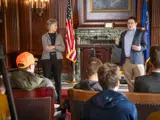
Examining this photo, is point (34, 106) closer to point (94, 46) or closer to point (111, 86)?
point (111, 86)

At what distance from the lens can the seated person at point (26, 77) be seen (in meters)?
3.16

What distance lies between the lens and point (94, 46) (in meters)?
8.05

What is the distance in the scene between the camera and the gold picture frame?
8.36m

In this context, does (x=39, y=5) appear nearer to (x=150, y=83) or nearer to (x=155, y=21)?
(x=155, y=21)

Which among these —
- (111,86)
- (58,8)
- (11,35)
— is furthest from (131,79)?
(11,35)

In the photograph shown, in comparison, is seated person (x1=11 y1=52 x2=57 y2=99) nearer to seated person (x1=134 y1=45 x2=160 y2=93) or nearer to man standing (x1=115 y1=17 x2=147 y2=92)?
seated person (x1=134 y1=45 x2=160 y2=93)

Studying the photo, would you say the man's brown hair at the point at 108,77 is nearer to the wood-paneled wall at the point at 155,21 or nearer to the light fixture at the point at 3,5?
the wood-paneled wall at the point at 155,21

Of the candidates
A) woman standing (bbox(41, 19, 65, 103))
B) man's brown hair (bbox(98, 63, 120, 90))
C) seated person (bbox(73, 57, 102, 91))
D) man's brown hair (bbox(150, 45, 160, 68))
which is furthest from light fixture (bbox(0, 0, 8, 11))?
man's brown hair (bbox(98, 63, 120, 90))

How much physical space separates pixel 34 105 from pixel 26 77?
37cm

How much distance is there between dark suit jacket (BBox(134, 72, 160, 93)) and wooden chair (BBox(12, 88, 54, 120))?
0.84 m

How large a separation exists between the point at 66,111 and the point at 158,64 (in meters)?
1.07

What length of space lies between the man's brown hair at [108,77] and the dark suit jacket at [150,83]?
881mm

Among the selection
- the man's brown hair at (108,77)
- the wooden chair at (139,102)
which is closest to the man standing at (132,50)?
the wooden chair at (139,102)

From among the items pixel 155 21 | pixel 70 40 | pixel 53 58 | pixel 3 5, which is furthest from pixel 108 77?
pixel 3 5
